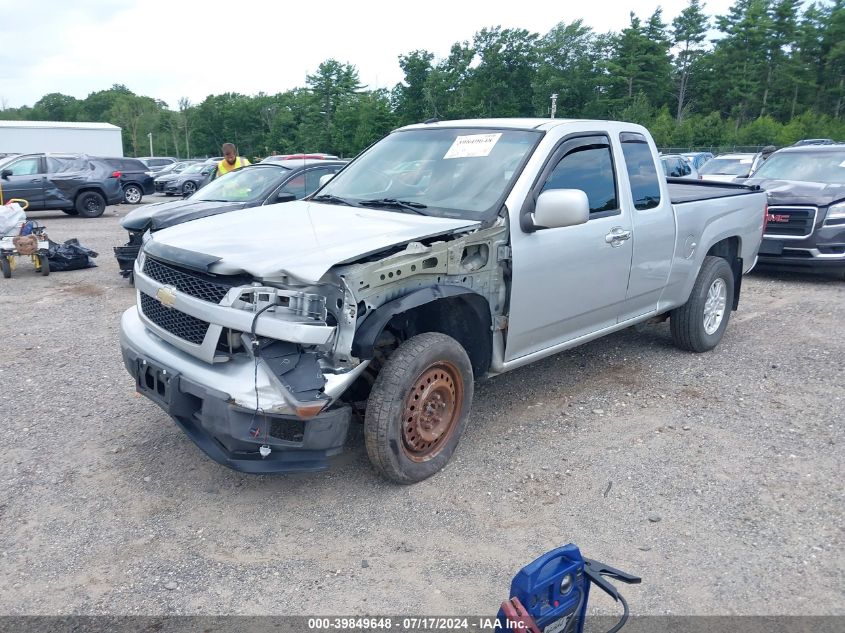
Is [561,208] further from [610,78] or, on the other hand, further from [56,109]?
[56,109]

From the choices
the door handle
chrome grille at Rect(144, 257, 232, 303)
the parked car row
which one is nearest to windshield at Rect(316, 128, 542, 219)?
the door handle

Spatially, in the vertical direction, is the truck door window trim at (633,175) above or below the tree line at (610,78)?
below

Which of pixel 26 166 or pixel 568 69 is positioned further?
pixel 568 69

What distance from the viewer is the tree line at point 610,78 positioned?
56.5m

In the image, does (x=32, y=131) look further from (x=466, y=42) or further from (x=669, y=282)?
(x=466, y=42)

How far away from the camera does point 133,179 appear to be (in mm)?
23125

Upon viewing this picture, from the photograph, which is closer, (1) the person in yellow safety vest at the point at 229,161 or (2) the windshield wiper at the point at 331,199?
(2) the windshield wiper at the point at 331,199

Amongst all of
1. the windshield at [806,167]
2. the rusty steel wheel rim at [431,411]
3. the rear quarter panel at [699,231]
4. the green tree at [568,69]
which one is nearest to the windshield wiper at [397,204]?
the rusty steel wheel rim at [431,411]

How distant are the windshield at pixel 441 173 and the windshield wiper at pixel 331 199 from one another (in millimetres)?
17

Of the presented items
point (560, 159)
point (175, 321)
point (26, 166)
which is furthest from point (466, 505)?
point (26, 166)

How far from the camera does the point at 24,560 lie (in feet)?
10.5

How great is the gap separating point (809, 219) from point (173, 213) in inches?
331

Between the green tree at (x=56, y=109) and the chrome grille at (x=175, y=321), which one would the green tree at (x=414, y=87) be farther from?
the green tree at (x=56, y=109)

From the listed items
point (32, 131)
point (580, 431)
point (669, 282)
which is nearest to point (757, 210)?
point (669, 282)
